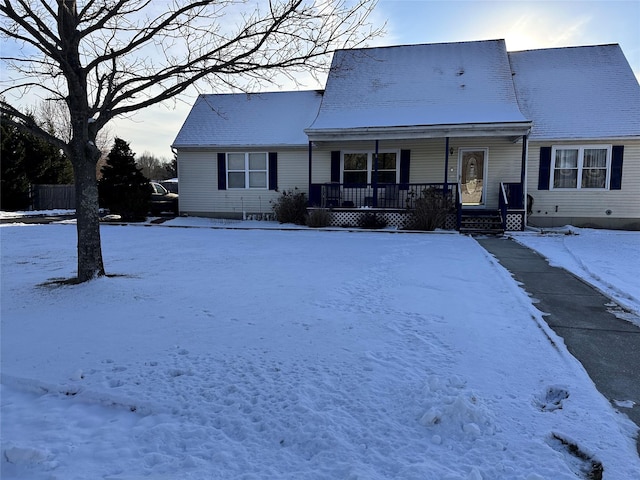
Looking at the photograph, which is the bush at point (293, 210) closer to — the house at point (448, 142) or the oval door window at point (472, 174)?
the house at point (448, 142)

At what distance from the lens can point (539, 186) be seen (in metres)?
15.0

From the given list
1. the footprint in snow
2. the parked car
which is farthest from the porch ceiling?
the footprint in snow

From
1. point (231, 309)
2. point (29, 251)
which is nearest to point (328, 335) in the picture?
point (231, 309)

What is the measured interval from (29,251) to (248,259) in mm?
4814

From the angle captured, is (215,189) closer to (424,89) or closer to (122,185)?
(122,185)

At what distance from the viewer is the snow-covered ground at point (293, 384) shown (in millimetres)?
2414

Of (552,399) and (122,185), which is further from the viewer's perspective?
(122,185)

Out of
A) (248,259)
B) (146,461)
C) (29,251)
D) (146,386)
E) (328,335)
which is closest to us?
(146,461)

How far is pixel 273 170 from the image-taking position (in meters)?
Answer: 17.0

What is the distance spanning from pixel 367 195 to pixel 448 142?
332 cm

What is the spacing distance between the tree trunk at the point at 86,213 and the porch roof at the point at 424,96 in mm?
9542

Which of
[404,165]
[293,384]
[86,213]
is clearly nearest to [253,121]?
[404,165]

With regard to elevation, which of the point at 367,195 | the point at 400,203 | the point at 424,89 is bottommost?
the point at 400,203

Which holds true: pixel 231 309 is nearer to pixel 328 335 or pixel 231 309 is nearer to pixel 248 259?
pixel 328 335
